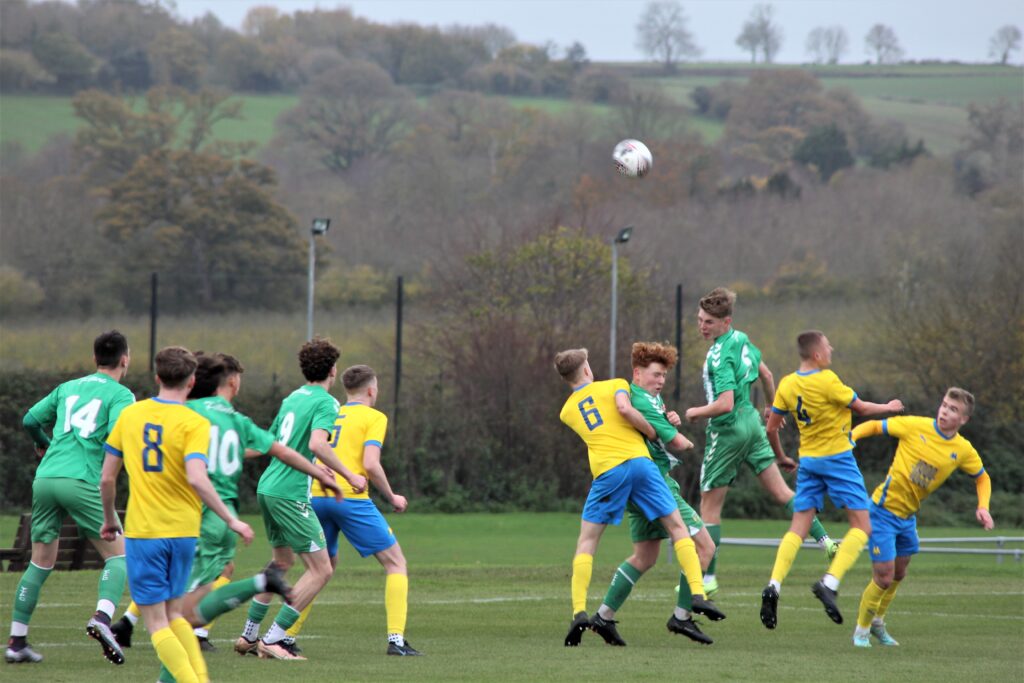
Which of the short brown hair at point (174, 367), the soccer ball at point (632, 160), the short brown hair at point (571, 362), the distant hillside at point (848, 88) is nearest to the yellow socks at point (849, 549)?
the short brown hair at point (571, 362)

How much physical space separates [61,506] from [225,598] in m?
2.44

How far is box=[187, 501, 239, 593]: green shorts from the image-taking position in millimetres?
8125

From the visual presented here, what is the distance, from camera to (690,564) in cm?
976

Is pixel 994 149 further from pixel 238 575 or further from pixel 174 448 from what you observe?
pixel 174 448

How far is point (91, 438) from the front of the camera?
29.7ft

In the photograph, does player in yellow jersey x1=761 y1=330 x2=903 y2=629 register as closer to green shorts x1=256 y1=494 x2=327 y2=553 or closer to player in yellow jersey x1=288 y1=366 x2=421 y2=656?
player in yellow jersey x1=288 y1=366 x2=421 y2=656

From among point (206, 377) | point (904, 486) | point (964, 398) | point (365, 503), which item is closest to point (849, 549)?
point (904, 486)

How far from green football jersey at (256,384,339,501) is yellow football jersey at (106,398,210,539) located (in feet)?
6.70

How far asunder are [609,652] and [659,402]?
1.84 meters

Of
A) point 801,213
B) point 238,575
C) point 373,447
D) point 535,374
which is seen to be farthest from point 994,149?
point 373,447

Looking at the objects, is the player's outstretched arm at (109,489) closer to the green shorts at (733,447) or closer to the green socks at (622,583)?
the green socks at (622,583)

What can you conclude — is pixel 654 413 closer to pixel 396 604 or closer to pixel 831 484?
pixel 831 484

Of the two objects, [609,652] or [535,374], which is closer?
[609,652]

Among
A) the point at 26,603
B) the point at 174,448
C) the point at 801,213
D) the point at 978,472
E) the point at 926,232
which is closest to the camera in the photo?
the point at 174,448
